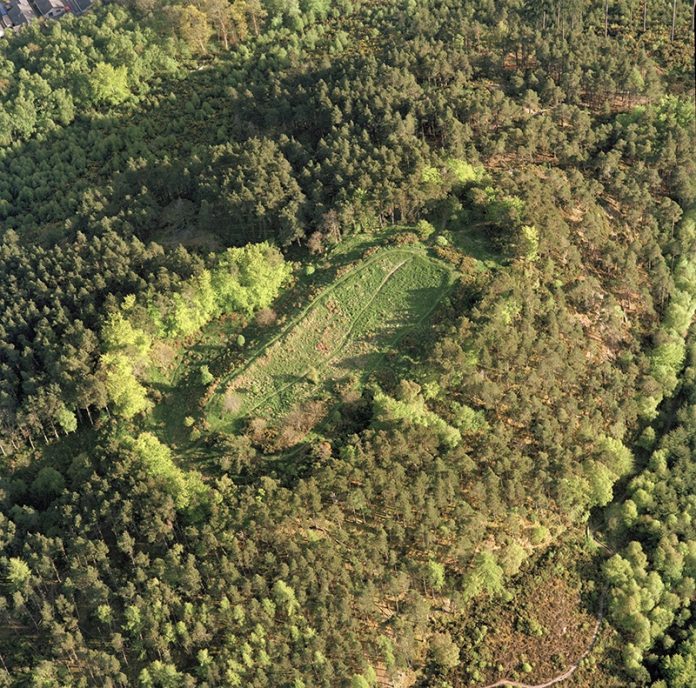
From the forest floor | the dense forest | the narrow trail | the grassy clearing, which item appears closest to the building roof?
the dense forest

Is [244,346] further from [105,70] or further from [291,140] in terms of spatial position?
[105,70]

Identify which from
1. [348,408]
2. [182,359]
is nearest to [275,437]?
[348,408]

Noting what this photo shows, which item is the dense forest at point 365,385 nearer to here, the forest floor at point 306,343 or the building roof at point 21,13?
the forest floor at point 306,343

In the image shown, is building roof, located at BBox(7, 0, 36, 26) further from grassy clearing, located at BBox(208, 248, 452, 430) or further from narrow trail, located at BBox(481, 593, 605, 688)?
narrow trail, located at BBox(481, 593, 605, 688)

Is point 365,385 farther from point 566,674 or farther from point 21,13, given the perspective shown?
point 21,13

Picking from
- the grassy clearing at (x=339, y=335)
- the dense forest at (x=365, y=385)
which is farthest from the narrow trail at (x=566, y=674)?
the grassy clearing at (x=339, y=335)

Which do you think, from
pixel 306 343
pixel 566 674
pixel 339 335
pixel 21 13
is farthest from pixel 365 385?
pixel 21 13
